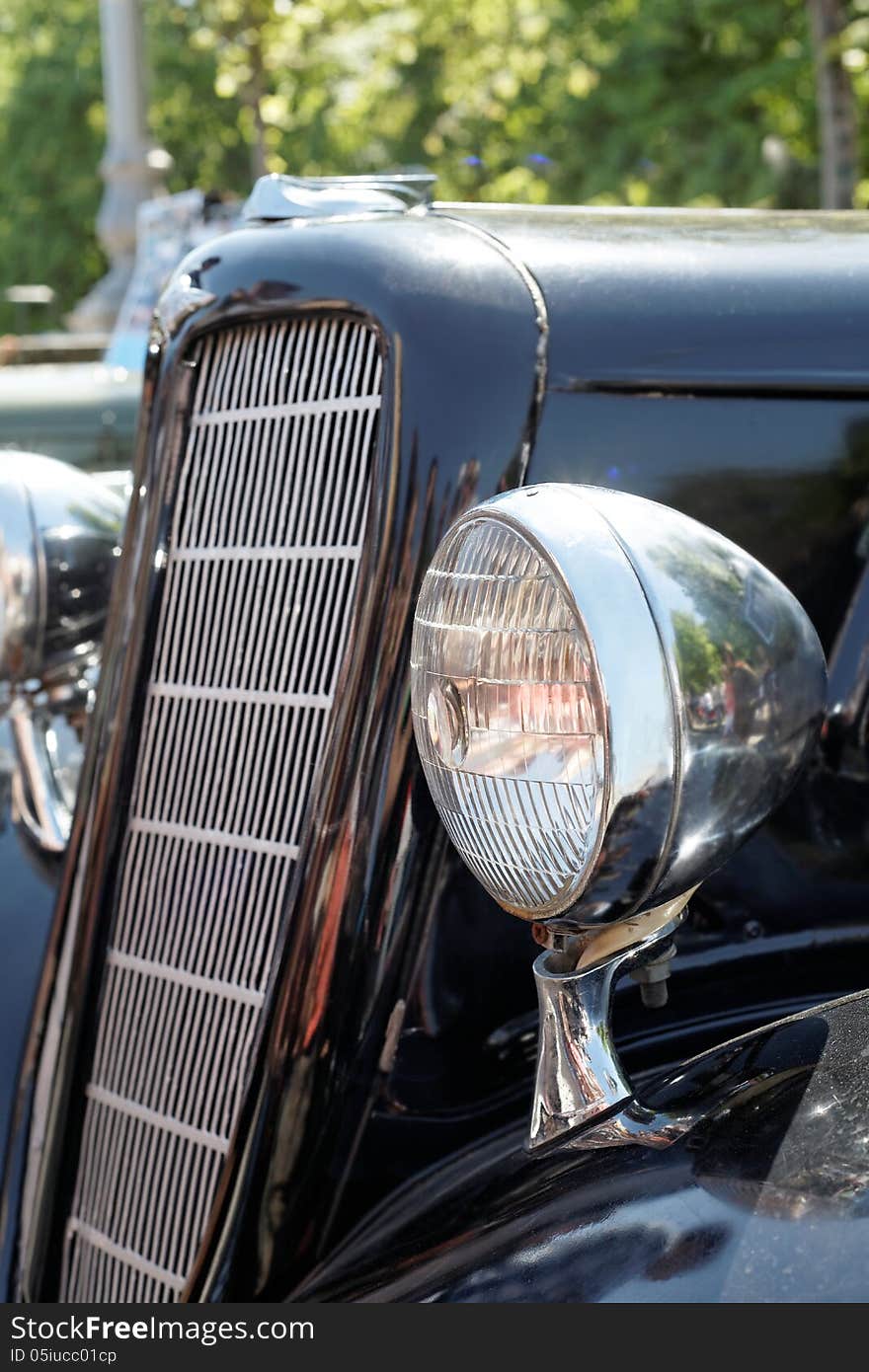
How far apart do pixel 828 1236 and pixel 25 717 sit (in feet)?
6.21

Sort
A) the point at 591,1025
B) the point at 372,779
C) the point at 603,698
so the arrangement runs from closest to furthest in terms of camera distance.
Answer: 1. the point at 603,698
2. the point at 591,1025
3. the point at 372,779

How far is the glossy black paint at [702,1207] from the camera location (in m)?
1.15

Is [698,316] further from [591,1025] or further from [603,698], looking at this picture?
[591,1025]

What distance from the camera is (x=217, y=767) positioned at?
189cm

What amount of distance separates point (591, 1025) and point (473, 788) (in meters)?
0.26

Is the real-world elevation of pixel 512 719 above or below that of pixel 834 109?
below

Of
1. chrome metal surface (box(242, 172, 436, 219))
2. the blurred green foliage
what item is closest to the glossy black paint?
chrome metal surface (box(242, 172, 436, 219))

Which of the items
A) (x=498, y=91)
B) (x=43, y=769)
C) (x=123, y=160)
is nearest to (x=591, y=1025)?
(x=43, y=769)

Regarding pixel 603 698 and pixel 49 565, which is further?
pixel 49 565

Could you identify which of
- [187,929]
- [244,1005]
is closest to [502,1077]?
[244,1005]

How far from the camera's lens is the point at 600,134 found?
1620 cm

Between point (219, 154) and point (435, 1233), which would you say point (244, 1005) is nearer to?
point (435, 1233)

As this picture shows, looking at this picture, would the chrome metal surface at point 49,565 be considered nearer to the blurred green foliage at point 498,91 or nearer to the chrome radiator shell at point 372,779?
the chrome radiator shell at point 372,779

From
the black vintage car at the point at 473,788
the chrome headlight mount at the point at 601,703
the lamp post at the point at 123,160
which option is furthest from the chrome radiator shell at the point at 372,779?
the lamp post at the point at 123,160
